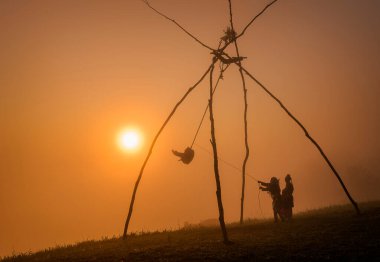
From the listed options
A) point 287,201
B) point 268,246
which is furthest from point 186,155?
point 268,246

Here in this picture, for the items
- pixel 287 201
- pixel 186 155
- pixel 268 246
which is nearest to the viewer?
pixel 268 246

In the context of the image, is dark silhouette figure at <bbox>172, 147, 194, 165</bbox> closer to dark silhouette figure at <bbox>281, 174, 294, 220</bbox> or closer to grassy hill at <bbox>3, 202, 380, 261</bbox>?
grassy hill at <bbox>3, 202, 380, 261</bbox>

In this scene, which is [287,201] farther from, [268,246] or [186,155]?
[268,246]

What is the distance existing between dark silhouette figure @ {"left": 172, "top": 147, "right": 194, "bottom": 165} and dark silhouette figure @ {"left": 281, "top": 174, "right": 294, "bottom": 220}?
17.5 ft

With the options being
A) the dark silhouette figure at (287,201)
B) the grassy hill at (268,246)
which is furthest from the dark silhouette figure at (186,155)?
the dark silhouette figure at (287,201)

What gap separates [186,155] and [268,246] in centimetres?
772

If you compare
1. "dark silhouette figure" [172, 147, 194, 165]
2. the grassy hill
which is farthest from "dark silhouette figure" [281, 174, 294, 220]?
"dark silhouette figure" [172, 147, 194, 165]

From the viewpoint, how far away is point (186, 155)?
18781 millimetres

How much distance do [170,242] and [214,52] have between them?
9221 millimetres

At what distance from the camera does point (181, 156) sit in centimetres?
1891

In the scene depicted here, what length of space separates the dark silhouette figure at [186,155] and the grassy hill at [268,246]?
150 inches

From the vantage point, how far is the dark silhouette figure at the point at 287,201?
19891 millimetres

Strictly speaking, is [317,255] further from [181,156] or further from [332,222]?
[181,156]

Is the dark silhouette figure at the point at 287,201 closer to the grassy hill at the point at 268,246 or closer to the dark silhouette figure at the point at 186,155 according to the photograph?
the grassy hill at the point at 268,246
